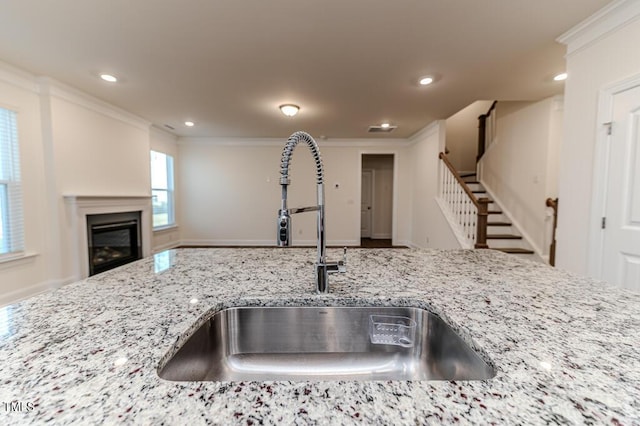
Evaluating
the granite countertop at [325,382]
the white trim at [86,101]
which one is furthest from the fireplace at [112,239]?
the granite countertop at [325,382]

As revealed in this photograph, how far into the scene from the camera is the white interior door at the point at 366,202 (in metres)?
7.10

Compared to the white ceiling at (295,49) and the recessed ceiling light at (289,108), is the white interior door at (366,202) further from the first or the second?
the recessed ceiling light at (289,108)

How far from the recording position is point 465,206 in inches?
155

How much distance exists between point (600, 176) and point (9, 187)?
5288 mm

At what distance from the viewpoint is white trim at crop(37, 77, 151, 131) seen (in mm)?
3004

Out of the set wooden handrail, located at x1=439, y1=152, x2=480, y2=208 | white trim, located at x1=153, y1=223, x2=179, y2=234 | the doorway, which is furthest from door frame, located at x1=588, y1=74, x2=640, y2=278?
white trim, located at x1=153, y1=223, x2=179, y2=234

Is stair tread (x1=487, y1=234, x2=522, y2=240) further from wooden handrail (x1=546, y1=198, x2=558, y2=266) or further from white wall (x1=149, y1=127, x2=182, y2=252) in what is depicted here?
white wall (x1=149, y1=127, x2=182, y2=252)

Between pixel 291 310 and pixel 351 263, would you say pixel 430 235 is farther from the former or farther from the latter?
pixel 291 310

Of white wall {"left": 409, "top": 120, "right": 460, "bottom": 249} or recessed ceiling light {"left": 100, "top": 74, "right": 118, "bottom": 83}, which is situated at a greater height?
recessed ceiling light {"left": 100, "top": 74, "right": 118, "bottom": 83}

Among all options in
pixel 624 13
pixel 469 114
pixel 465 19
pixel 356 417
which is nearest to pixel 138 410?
pixel 356 417

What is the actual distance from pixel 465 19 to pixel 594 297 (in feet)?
6.58

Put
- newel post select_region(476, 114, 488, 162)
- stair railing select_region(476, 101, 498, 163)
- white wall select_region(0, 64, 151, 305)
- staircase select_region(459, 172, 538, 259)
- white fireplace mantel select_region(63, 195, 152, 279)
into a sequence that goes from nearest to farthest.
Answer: white wall select_region(0, 64, 151, 305)
white fireplace mantel select_region(63, 195, 152, 279)
staircase select_region(459, 172, 538, 259)
stair railing select_region(476, 101, 498, 163)
newel post select_region(476, 114, 488, 162)

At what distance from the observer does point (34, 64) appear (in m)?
2.67

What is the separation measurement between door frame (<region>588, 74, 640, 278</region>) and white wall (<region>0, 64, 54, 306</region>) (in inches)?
206
